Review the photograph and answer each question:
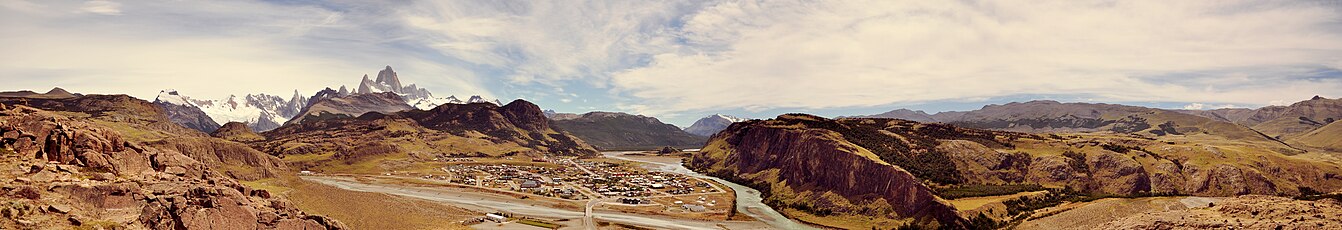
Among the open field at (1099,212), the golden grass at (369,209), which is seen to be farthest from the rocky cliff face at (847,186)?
the golden grass at (369,209)

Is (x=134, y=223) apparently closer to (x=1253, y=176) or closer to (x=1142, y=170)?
(x=1142, y=170)

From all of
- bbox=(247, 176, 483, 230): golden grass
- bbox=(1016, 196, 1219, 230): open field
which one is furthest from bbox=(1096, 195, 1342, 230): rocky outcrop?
bbox=(247, 176, 483, 230): golden grass

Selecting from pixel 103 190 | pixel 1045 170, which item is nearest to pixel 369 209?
pixel 103 190

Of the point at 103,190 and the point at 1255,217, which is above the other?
the point at 103,190

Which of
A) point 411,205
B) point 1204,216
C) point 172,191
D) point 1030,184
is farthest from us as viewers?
point 1030,184

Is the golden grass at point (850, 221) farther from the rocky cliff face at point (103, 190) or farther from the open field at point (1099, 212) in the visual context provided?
the rocky cliff face at point (103, 190)

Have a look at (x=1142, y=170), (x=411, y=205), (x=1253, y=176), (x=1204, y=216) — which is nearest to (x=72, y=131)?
(x=411, y=205)

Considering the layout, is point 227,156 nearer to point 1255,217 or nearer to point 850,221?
point 850,221

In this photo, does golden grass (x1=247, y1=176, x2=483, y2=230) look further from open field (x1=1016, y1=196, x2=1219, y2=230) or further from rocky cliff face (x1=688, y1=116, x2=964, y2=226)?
open field (x1=1016, y1=196, x2=1219, y2=230)
